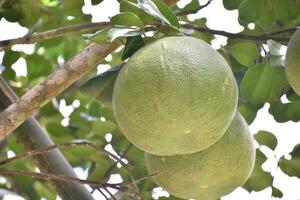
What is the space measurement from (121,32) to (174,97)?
0.18m

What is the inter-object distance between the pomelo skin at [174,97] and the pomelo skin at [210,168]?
0.12 metres

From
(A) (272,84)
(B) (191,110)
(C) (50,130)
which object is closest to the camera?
(B) (191,110)

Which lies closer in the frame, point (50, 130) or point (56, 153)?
point (56, 153)

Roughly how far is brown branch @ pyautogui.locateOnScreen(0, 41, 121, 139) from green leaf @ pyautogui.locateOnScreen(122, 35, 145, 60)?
79 mm

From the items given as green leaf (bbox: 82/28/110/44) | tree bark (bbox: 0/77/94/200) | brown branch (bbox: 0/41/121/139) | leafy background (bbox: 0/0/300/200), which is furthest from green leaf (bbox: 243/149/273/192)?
green leaf (bbox: 82/28/110/44)

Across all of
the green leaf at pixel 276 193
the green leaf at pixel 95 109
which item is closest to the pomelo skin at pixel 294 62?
the green leaf at pixel 276 193

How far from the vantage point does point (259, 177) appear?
1.77 metres

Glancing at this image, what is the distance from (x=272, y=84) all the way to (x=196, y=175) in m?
0.36

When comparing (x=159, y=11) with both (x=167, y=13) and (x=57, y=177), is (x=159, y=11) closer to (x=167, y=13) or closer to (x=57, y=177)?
(x=167, y=13)

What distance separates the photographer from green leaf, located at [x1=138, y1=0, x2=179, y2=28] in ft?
3.89

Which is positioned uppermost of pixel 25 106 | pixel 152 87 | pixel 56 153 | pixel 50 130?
pixel 152 87

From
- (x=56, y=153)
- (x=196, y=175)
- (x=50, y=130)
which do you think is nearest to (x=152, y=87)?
(x=196, y=175)

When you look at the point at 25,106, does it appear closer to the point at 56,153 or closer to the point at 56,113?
the point at 56,153

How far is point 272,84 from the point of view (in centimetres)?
155
